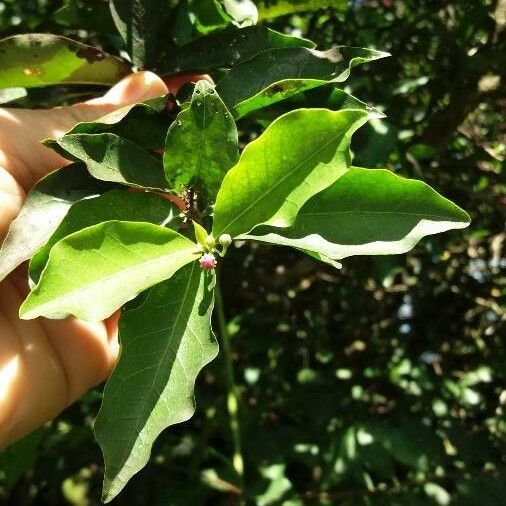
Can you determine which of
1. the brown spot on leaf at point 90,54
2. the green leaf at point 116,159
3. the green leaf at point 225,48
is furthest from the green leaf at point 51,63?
the green leaf at point 116,159

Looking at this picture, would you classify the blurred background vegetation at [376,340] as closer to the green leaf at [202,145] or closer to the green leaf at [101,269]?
the green leaf at [202,145]

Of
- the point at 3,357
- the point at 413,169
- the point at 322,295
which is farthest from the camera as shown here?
the point at 322,295

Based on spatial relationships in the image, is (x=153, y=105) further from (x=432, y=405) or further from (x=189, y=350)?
(x=432, y=405)

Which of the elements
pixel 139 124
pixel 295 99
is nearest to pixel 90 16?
pixel 139 124

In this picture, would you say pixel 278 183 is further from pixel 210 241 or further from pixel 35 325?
pixel 35 325

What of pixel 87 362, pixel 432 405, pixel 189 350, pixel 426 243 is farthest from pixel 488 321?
pixel 189 350

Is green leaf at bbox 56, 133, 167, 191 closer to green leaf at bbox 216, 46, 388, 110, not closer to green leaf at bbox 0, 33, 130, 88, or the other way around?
green leaf at bbox 216, 46, 388, 110

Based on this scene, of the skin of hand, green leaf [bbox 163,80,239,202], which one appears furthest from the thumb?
green leaf [bbox 163,80,239,202]
